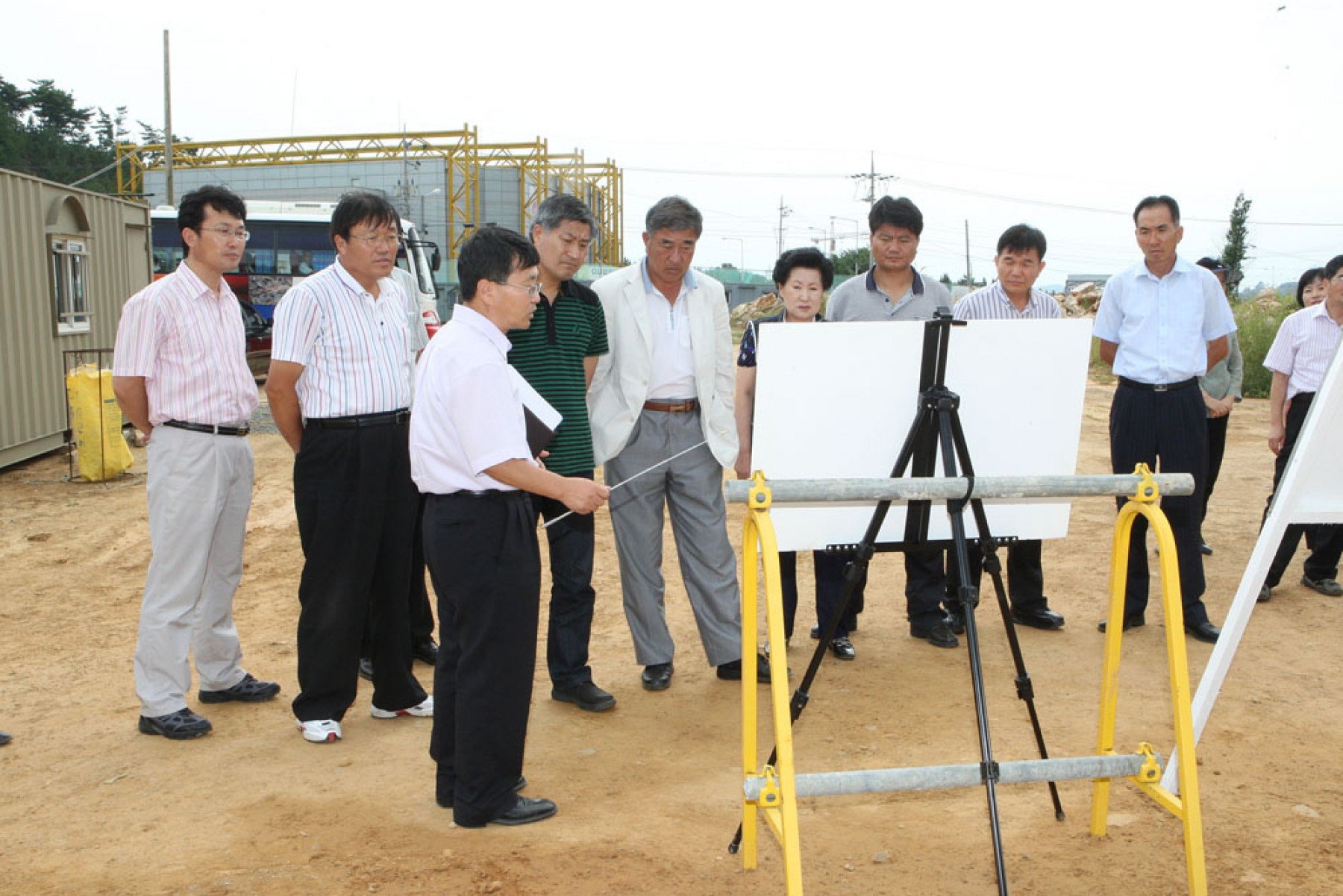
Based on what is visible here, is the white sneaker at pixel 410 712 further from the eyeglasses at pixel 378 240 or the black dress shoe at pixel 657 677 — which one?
the eyeglasses at pixel 378 240

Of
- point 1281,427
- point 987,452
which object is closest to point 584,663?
point 987,452

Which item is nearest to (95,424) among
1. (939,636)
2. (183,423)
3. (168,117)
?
(183,423)

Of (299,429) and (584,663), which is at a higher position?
(299,429)

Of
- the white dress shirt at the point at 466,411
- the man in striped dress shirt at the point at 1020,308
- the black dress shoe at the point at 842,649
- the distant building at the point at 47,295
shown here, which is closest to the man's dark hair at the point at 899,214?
the man in striped dress shirt at the point at 1020,308

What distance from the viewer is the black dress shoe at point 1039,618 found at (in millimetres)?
5672

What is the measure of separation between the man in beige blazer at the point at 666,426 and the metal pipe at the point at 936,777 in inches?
75.9

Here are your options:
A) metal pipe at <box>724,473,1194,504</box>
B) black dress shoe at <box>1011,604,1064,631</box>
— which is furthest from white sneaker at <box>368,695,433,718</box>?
black dress shoe at <box>1011,604,1064,631</box>

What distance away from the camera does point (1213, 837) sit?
11.1ft

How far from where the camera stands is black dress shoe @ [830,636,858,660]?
5219mm

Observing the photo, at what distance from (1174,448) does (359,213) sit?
394cm

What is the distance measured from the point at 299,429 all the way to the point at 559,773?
62.8 inches

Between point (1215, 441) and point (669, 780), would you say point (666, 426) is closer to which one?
point (669, 780)

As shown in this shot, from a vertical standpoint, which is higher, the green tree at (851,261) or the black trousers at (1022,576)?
the green tree at (851,261)

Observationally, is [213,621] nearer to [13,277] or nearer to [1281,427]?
[1281,427]
